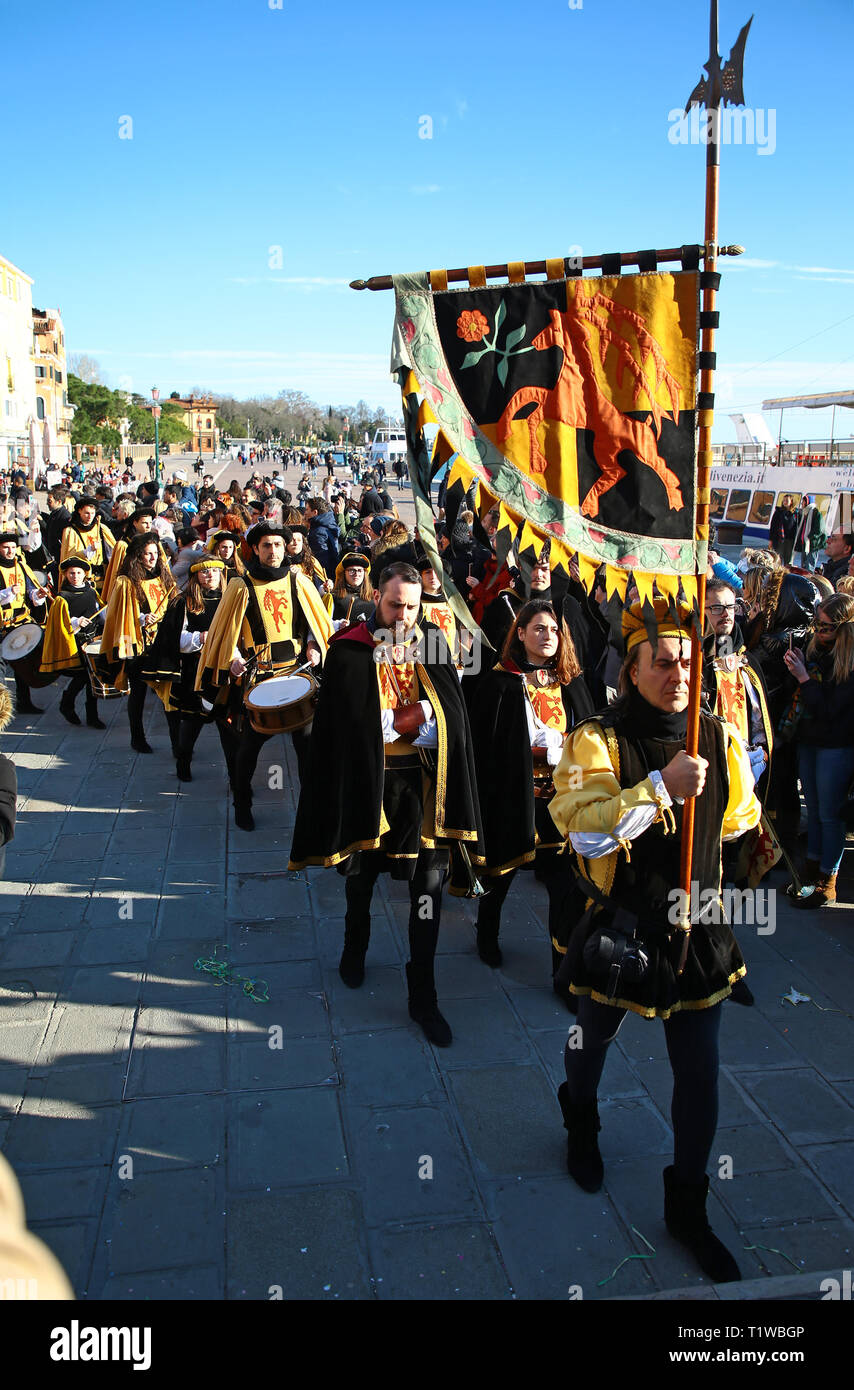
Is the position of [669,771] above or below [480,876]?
above

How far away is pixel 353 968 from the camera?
15.8 feet

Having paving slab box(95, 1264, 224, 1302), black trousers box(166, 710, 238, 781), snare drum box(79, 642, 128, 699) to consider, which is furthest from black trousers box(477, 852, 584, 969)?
snare drum box(79, 642, 128, 699)

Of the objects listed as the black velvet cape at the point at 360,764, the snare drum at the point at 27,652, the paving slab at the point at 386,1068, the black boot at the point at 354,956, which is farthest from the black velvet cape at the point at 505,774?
the snare drum at the point at 27,652

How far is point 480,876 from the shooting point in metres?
4.86

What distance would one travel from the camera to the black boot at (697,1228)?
3.03 m

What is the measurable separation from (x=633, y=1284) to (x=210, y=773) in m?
5.82

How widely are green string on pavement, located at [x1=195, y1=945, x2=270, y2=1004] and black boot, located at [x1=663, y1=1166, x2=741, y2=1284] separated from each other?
213 cm

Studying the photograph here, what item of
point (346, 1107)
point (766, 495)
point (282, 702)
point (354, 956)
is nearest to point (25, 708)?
point (282, 702)

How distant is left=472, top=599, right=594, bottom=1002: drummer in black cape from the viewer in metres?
4.72

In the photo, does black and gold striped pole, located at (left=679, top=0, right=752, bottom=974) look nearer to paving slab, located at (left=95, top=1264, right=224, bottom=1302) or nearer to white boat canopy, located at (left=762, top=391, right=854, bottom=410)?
paving slab, located at (left=95, top=1264, right=224, bottom=1302)

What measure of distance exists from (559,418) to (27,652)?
7.00m

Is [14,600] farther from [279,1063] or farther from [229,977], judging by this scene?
[279,1063]
